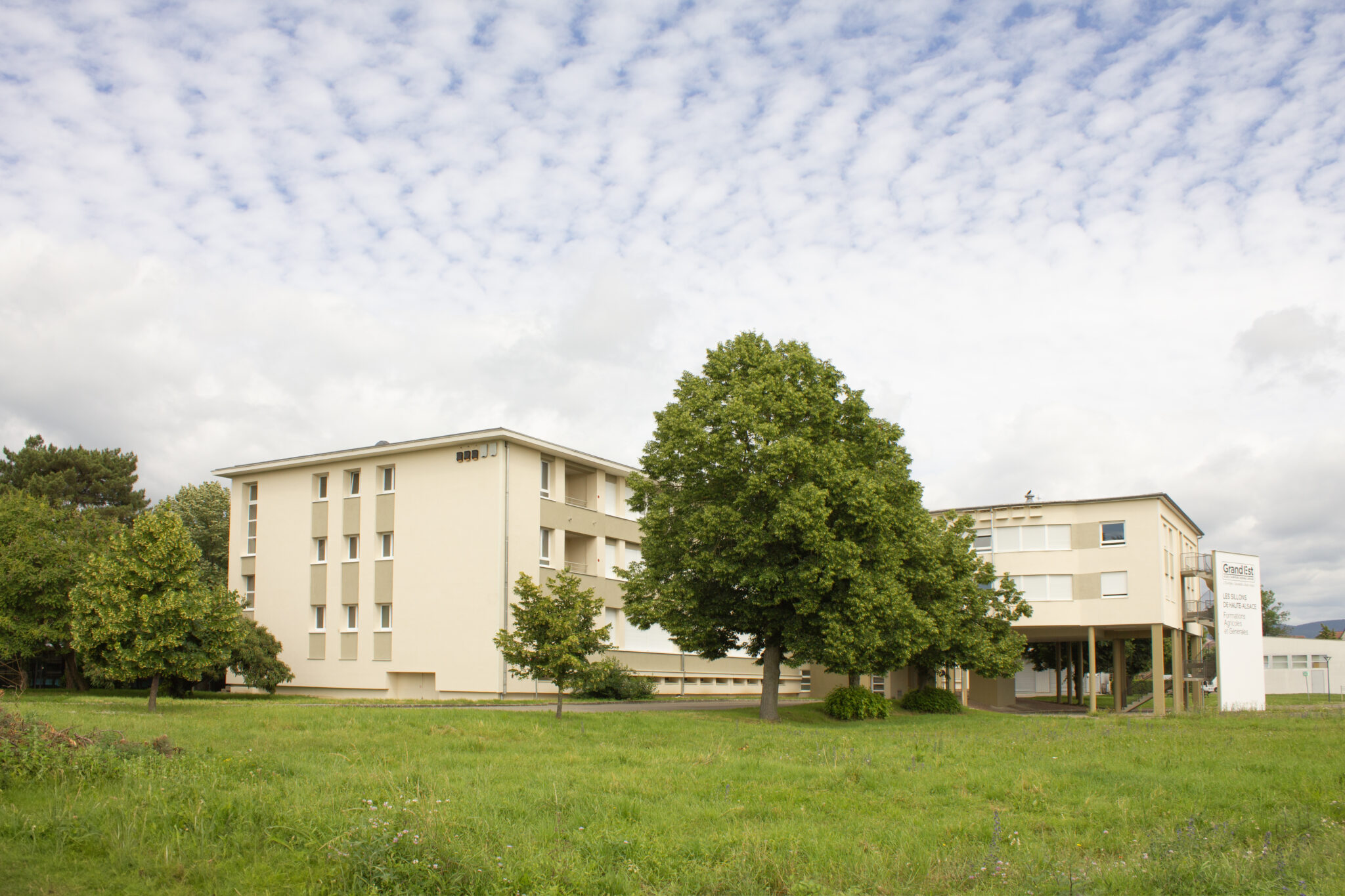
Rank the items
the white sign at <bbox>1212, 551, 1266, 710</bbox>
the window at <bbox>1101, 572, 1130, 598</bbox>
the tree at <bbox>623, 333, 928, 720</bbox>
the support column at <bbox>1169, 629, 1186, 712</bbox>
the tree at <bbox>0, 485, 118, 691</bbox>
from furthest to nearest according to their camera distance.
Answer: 1. the window at <bbox>1101, 572, 1130, 598</bbox>
2. the white sign at <bbox>1212, 551, 1266, 710</bbox>
3. the support column at <bbox>1169, 629, 1186, 712</bbox>
4. the tree at <bbox>0, 485, 118, 691</bbox>
5. the tree at <bbox>623, 333, 928, 720</bbox>

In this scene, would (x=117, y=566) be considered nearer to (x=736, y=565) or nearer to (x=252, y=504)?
(x=736, y=565)

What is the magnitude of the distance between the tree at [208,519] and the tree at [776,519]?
34115mm

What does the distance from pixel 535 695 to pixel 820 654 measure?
1405 cm

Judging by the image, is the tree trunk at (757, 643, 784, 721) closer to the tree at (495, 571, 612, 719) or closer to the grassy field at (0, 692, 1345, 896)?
the tree at (495, 571, 612, 719)

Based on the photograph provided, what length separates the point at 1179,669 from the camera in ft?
133

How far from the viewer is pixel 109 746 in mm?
12273

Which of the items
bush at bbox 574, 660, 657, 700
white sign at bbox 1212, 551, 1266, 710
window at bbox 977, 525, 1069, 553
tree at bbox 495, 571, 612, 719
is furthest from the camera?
window at bbox 977, 525, 1069, 553

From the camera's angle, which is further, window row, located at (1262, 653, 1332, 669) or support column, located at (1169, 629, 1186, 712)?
window row, located at (1262, 653, 1332, 669)

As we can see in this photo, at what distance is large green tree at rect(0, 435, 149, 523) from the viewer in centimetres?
5425

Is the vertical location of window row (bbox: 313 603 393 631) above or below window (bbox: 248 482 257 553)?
below

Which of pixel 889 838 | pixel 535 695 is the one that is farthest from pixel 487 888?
pixel 535 695


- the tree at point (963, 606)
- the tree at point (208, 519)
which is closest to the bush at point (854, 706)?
the tree at point (963, 606)

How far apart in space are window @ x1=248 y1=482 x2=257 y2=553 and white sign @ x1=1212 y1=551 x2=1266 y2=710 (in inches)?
1585

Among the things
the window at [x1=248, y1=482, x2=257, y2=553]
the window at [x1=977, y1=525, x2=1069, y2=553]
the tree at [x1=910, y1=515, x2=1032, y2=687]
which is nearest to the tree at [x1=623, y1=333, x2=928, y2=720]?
the tree at [x1=910, y1=515, x2=1032, y2=687]
